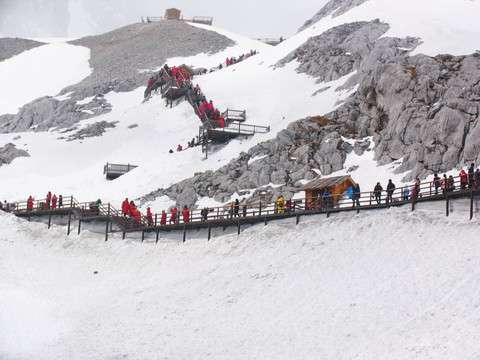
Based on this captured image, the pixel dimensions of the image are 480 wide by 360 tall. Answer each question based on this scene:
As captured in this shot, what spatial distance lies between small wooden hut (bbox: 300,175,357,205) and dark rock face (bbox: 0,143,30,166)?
34.3 m

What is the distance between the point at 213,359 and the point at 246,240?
35.0 ft

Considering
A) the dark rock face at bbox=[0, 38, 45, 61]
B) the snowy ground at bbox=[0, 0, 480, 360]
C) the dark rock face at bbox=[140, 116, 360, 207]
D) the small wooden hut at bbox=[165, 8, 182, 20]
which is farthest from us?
the small wooden hut at bbox=[165, 8, 182, 20]

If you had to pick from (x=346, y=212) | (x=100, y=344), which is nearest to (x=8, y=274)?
(x=100, y=344)

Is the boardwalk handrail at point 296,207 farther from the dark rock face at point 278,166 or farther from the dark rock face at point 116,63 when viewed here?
the dark rock face at point 116,63

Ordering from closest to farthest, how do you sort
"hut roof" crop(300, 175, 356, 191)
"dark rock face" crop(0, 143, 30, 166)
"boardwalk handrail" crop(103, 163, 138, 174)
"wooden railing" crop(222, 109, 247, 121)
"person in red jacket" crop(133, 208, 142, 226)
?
"hut roof" crop(300, 175, 356, 191) → "person in red jacket" crop(133, 208, 142, 226) → "boardwalk handrail" crop(103, 163, 138, 174) → "wooden railing" crop(222, 109, 247, 121) → "dark rock face" crop(0, 143, 30, 166)

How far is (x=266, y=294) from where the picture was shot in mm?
27844

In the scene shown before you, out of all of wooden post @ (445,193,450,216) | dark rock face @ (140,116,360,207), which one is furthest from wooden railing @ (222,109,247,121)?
wooden post @ (445,193,450,216)

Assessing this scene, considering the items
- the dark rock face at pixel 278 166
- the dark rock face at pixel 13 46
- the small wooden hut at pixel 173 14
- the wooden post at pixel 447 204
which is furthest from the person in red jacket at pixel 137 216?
the small wooden hut at pixel 173 14

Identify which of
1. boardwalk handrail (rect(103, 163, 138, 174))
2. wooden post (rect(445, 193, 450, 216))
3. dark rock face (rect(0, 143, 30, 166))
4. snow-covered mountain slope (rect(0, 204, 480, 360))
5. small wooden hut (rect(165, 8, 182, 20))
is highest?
small wooden hut (rect(165, 8, 182, 20))

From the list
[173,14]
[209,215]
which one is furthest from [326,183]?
[173,14]

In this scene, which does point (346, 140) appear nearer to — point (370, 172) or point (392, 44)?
point (370, 172)

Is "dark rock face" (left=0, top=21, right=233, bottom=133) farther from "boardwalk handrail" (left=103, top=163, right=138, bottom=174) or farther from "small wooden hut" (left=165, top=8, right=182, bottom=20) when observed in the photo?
"boardwalk handrail" (left=103, top=163, right=138, bottom=174)

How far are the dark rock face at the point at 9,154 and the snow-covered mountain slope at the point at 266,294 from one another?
938 inches

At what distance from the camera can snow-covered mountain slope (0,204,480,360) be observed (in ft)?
74.0
